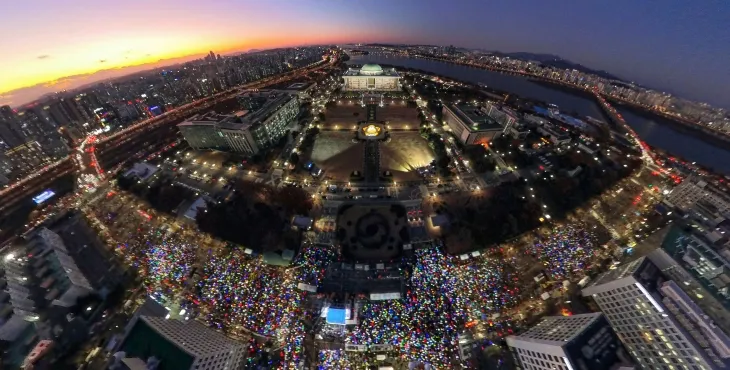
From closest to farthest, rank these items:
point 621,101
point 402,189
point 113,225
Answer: point 113,225 < point 402,189 < point 621,101

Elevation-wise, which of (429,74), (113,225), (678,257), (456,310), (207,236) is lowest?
(678,257)

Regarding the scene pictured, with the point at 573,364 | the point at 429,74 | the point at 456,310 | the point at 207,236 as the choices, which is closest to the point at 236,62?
the point at 429,74

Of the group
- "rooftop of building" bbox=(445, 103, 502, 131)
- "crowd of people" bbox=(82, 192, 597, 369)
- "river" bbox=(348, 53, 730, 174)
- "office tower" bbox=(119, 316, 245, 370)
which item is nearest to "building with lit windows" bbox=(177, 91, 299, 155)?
"crowd of people" bbox=(82, 192, 597, 369)

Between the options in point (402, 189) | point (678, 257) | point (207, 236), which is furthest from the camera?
point (402, 189)

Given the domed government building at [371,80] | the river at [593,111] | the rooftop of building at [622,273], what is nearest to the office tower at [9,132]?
the domed government building at [371,80]

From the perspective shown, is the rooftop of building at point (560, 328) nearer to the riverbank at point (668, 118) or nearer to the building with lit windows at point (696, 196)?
the building with lit windows at point (696, 196)

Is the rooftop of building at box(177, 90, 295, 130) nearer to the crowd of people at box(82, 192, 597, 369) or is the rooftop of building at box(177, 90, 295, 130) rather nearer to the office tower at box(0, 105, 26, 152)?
the crowd of people at box(82, 192, 597, 369)

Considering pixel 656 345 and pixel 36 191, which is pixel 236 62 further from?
pixel 656 345
